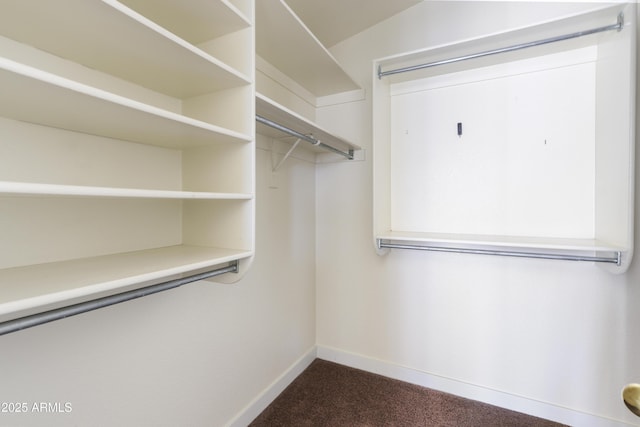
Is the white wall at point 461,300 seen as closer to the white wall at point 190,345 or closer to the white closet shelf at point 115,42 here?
the white wall at point 190,345

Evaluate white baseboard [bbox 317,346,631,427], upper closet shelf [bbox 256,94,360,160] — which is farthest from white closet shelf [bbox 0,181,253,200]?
white baseboard [bbox 317,346,631,427]

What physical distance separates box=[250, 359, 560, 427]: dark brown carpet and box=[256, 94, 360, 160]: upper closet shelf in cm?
164

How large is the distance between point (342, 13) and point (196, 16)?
125 centimetres

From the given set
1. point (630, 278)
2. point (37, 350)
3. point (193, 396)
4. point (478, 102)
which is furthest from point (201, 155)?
point (630, 278)

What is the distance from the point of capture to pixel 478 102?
185 centimetres

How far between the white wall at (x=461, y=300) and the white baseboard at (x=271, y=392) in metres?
0.22

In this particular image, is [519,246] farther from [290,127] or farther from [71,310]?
[71,310]

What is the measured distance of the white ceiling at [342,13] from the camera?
182 centimetres

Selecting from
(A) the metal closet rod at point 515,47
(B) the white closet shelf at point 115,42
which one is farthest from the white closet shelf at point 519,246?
(B) the white closet shelf at point 115,42

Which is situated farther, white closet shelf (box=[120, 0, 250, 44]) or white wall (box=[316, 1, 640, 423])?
white wall (box=[316, 1, 640, 423])

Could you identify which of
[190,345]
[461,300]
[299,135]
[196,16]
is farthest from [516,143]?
[190,345]

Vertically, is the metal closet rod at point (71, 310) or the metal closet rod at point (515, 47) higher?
the metal closet rod at point (515, 47)

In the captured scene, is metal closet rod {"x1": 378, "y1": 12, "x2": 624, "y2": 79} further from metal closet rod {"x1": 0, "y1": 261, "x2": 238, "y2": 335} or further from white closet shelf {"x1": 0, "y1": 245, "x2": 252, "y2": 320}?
metal closet rod {"x1": 0, "y1": 261, "x2": 238, "y2": 335}

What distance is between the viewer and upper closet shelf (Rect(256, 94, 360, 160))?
1.27m
